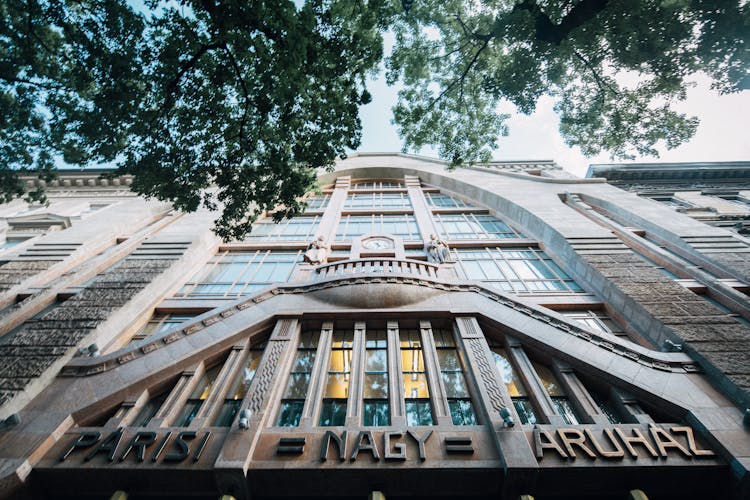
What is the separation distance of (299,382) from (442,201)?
697 inches

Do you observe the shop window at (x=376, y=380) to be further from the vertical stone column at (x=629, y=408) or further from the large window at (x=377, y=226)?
the large window at (x=377, y=226)

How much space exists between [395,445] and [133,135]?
11.0 meters

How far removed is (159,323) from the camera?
34.9 feet

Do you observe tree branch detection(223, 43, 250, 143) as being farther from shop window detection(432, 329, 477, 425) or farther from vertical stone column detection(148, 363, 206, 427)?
shop window detection(432, 329, 477, 425)

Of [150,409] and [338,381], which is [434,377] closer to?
[338,381]

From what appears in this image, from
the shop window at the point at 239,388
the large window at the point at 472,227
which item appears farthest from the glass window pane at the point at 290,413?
the large window at the point at 472,227

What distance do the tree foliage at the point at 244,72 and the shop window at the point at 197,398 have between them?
4.76m

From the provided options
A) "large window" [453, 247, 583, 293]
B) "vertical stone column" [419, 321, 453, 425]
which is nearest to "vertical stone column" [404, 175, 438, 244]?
"large window" [453, 247, 583, 293]

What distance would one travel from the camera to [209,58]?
9148 millimetres

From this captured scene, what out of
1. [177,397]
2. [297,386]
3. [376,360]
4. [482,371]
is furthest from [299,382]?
[482,371]

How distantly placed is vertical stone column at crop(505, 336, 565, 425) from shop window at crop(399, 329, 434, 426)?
245 cm

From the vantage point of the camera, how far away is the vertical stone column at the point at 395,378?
6709 millimetres

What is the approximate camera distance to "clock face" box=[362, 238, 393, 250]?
1491cm

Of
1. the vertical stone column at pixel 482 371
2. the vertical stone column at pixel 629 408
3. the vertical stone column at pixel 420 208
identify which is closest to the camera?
the vertical stone column at pixel 629 408
